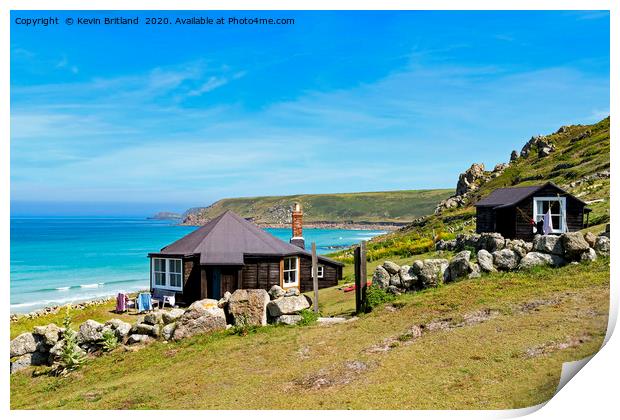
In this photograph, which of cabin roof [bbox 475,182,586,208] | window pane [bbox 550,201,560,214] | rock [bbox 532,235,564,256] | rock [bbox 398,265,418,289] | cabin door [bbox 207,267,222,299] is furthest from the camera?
cabin roof [bbox 475,182,586,208]

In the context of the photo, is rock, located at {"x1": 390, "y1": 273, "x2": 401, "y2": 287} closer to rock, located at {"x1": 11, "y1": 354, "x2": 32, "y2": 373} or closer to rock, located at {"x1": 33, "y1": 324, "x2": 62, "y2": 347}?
rock, located at {"x1": 33, "y1": 324, "x2": 62, "y2": 347}

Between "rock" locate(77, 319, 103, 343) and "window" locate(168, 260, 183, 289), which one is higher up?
"window" locate(168, 260, 183, 289)

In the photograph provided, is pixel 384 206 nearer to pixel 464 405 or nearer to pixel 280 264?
pixel 280 264

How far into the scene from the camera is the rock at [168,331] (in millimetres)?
15453

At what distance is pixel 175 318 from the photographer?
16234mm

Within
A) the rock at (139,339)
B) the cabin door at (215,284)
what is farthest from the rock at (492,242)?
the rock at (139,339)

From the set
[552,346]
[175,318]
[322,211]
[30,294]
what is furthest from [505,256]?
[322,211]

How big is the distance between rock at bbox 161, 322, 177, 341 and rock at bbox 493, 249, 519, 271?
1004 cm

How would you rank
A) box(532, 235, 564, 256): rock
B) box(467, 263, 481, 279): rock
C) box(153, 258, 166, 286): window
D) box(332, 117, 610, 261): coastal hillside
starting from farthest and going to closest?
box(332, 117, 610, 261): coastal hillside, box(153, 258, 166, 286): window, box(467, 263, 481, 279): rock, box(532, 235, 564, 256): rock

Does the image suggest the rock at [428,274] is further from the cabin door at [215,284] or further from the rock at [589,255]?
the cabin door at [215,284]

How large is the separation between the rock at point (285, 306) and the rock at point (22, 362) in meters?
7.29

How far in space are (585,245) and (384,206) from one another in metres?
158

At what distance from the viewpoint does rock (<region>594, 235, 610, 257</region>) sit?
15.3m

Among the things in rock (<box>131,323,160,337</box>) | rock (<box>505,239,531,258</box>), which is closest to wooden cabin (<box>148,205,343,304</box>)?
rock (<box>131,323,160,337</box>)
